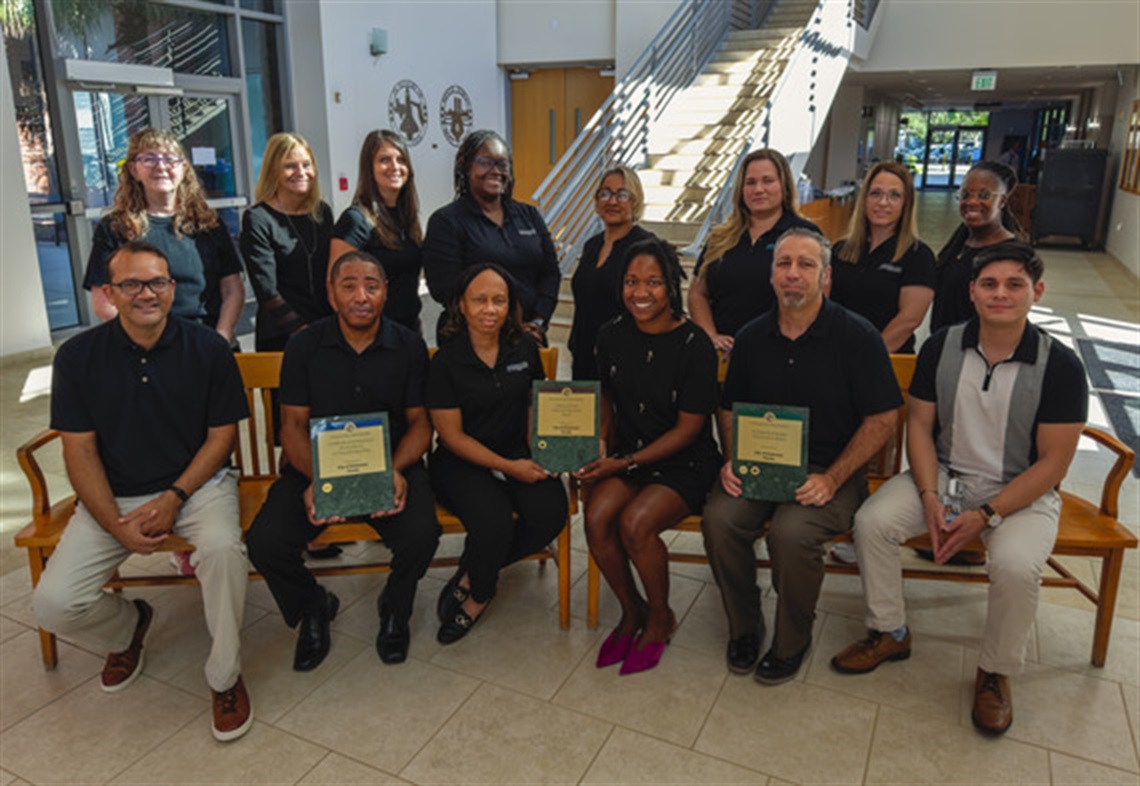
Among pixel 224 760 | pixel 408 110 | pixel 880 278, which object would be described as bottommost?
pixel 224 760

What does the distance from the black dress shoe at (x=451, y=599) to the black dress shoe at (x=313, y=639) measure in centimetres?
36

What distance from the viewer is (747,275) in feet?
9.73

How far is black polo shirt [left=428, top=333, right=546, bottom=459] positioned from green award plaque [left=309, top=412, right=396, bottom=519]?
0.26 meters

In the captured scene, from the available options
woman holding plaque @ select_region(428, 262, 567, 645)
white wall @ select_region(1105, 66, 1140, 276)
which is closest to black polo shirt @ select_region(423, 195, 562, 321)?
woman holding plaque @ select_region(428, 262, 567, 645)

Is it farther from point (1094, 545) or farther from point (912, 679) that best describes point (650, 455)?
point (1094, 545)

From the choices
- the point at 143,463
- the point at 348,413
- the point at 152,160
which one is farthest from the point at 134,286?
the point at 152,160

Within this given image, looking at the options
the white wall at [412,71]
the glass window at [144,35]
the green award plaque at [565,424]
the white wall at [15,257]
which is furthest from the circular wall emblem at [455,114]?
the green award plaque at [565,424]

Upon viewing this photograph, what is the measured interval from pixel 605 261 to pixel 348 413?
3.69 feet

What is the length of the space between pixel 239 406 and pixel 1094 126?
1513cm

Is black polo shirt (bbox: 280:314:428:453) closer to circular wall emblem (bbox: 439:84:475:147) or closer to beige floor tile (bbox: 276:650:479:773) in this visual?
beige floor tile (bbox: 276:650:479:773)

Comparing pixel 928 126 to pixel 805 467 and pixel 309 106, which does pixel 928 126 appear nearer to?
pixel 309 106

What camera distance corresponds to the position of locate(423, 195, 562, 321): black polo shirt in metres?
3.03

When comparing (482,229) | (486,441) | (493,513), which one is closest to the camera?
(493,513)

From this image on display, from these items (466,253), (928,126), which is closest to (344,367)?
(466,253)
